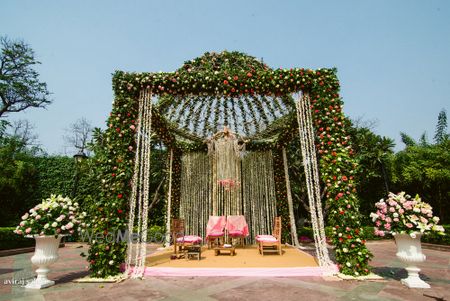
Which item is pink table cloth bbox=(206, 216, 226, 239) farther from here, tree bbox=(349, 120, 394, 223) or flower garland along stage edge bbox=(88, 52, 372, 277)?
tree bbox=(349, 120, 394, 223)

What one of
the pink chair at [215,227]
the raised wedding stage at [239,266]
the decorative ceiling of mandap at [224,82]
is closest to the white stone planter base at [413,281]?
the raised wedding stage at [239,266]

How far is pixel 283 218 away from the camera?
28.4 feet

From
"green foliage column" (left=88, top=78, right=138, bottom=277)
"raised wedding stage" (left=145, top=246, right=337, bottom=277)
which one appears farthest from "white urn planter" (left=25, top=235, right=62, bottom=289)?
"raised wedding stage" (left=145, top=246, right=337, bottom=277)

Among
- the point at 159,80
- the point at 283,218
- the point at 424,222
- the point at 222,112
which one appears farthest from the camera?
the point at 283,218

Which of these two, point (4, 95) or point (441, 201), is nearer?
point (441, 201)

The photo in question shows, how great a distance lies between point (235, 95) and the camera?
5.61 m

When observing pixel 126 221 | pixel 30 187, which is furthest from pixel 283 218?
pixel 30 187

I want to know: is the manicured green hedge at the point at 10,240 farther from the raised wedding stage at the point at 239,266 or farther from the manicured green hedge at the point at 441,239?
the manicured green hedge at the point at 441,239

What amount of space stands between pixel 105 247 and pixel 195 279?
1859mm

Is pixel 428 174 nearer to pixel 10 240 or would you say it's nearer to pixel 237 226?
pixel 237 226

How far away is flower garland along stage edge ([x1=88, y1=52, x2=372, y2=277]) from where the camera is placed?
462 centimetres

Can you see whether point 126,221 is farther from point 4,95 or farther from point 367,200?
point 4,95

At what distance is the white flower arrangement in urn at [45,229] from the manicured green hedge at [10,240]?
6128mm

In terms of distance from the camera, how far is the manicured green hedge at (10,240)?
8.53 meters
